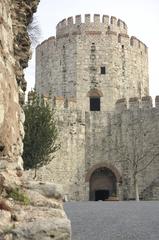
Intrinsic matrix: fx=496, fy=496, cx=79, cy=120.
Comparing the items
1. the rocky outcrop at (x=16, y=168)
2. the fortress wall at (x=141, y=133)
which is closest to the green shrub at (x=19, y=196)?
the rocky outcrop at (x=16, y=168)

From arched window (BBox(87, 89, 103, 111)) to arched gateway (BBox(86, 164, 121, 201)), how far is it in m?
3.97

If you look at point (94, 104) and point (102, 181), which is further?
point (94, 104)

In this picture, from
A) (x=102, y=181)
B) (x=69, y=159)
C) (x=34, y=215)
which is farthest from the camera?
(x=102, y=181)

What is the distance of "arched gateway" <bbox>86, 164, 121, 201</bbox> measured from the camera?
95.3 feet

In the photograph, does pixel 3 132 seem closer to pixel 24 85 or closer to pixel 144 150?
pixel 24 85

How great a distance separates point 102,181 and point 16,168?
82.4ft

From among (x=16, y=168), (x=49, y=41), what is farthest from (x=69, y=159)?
(x=16, y=168)

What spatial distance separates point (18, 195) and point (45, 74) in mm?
28073

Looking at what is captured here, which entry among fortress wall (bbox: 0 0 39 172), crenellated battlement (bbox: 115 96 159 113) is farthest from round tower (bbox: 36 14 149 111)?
fortress wall (bbox: 0 0 39 172)

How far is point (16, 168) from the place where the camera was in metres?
4.82

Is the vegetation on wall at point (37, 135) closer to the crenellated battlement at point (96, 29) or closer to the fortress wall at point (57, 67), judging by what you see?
the fortress wall at point (57, 67)

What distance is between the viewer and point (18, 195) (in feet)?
14.3

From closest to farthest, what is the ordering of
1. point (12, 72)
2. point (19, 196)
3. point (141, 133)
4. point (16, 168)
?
point (19, 196) < point (16, 168) < point (12, 72) < point (141, 133)

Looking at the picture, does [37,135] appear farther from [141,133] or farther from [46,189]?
[46,189]
